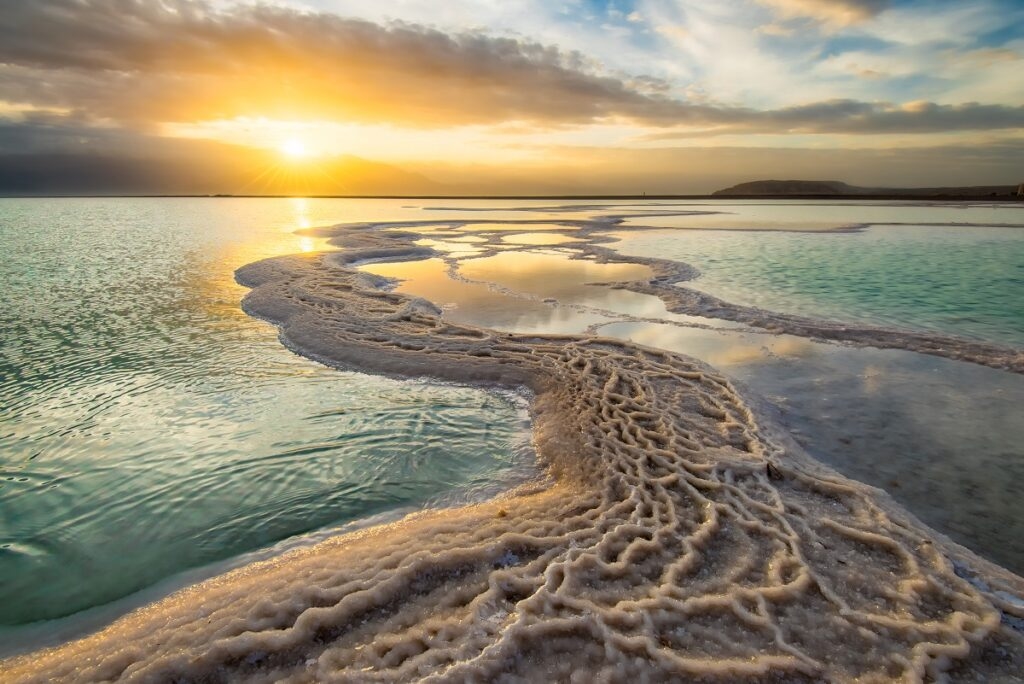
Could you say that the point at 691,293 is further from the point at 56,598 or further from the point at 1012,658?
the point at 56,598

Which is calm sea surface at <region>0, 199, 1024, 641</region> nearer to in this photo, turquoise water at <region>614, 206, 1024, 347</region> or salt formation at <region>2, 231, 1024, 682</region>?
turquoise water at <region>614, 206, 1024, 347</region>

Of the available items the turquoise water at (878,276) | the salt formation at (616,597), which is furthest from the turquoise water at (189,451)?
the turquoise water at (878,276)

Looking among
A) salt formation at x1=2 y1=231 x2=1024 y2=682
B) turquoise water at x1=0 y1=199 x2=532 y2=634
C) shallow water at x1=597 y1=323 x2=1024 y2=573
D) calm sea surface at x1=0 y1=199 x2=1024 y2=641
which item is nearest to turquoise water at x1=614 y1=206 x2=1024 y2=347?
calm sea surface at x1=0 y1=199 x2=1024 y2=641

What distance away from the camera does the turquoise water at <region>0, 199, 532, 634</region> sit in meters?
6.94

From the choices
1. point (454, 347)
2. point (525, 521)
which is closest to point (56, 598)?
point (525, 521)

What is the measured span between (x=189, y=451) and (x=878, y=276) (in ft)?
104

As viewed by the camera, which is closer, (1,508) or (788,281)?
(1,508)

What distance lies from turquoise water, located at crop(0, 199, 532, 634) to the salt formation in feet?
2.91

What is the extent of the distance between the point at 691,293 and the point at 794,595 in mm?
18975

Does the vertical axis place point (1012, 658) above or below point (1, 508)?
above

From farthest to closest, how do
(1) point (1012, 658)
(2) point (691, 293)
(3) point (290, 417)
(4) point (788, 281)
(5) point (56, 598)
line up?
(4) point (788, 281), (2) point (691, 293), (3) point (290, 417), (5) point (56, 598), (1) point (1012, 658)

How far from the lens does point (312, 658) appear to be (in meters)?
5.01

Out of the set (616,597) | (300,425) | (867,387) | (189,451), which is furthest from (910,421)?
(189,451)

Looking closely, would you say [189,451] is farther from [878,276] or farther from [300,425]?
[878,276]
